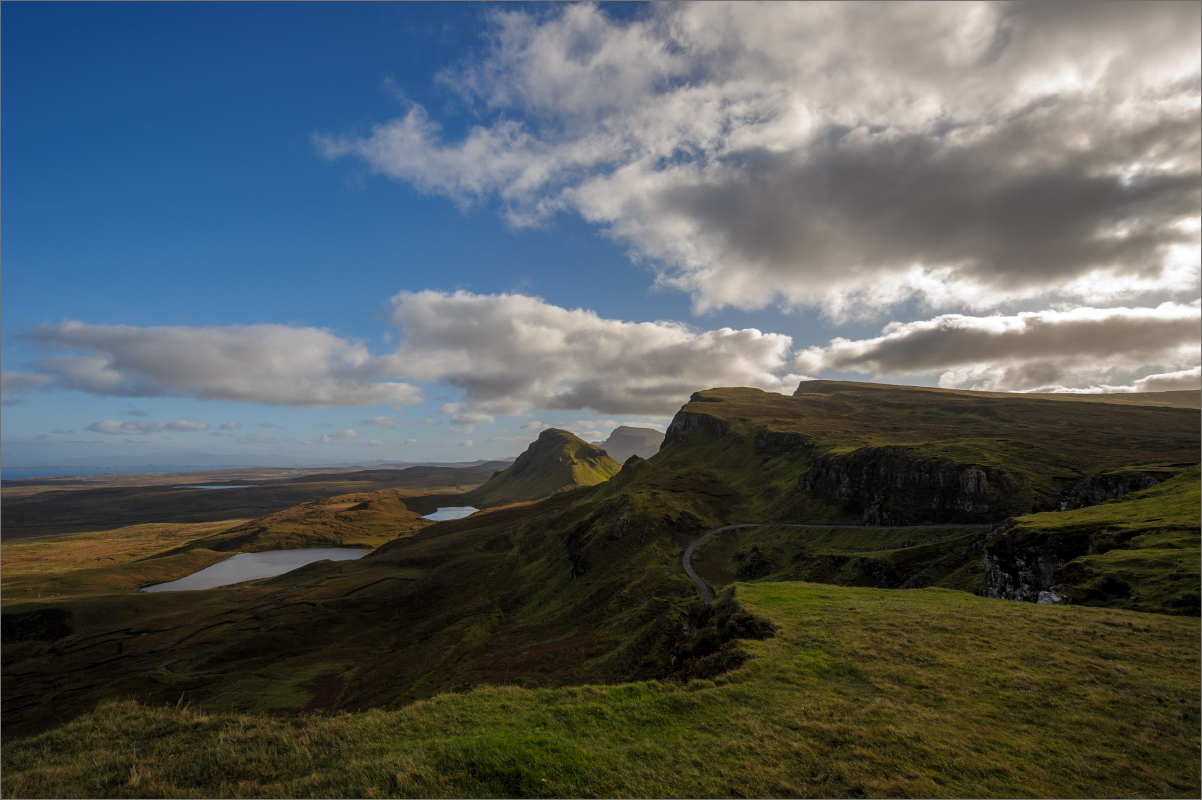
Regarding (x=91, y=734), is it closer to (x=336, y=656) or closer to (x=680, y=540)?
(x=336, y=656)

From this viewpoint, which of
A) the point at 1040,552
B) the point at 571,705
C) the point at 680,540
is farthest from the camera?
the point at 680,540

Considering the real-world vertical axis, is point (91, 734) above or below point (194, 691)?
above

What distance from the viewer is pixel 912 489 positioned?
328 ft

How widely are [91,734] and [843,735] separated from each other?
31.4 meters

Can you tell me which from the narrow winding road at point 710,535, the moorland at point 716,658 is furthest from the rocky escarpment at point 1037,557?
the narrow winding road at point 710,535

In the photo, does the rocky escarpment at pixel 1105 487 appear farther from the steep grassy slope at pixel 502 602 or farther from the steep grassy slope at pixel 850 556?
the steep grassy slope at pixel 850 556

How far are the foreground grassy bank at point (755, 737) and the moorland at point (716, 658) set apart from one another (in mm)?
133

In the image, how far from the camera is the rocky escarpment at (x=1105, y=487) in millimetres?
71363

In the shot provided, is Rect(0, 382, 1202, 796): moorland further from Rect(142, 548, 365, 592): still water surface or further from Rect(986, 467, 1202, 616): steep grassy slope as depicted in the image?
Rect(142, 548, 365, 592): still water surface

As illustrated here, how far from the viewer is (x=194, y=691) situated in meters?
74.6

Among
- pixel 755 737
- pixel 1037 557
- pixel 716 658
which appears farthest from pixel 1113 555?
pixel 755 737

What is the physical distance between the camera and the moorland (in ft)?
54.1

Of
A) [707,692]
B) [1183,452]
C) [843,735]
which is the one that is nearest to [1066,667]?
[843,735]

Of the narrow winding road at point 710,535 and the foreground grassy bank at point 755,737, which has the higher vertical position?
the foreground grassy bank at point 755,737
